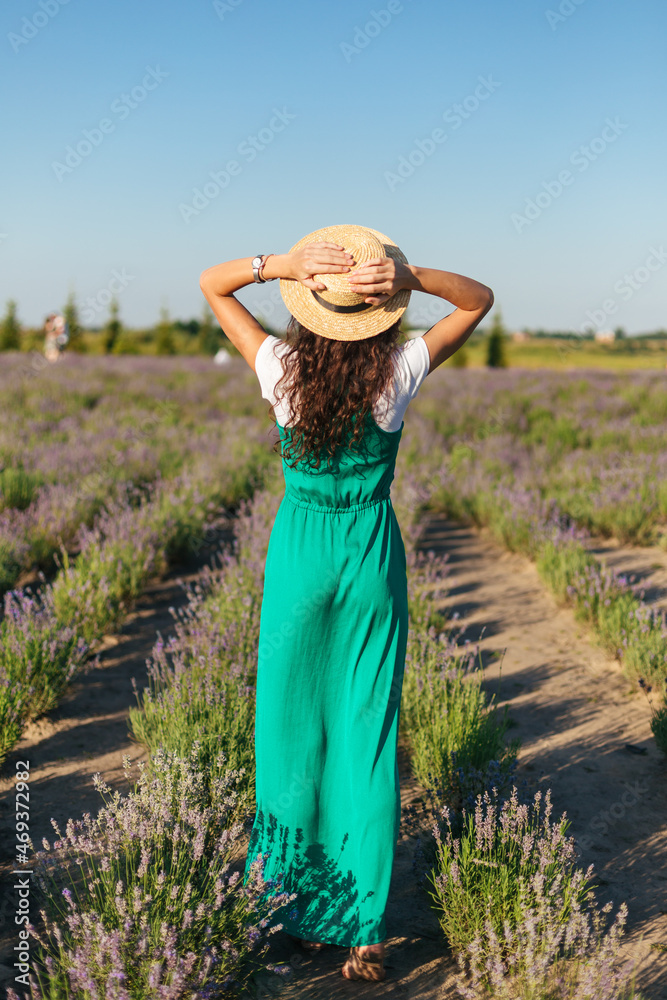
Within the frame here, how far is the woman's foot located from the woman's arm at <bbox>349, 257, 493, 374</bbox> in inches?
65.8

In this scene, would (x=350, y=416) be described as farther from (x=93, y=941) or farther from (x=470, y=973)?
(x=470, y=973)

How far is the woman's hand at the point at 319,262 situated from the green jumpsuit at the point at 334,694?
1.35 feet

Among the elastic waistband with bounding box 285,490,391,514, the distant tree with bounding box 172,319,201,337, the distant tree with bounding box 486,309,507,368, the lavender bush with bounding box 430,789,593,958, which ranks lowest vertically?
the lavender bush with bounding box 430,789,593,958

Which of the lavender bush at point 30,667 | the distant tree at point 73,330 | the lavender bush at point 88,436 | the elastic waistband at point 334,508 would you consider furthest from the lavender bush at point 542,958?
the distant tree at point 73,330

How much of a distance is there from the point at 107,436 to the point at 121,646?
4405 mm

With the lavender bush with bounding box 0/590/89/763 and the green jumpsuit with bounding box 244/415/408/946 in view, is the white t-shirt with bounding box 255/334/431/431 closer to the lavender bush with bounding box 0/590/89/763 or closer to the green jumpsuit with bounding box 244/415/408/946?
the green jumpsuit with bounding box 244/415/408/946

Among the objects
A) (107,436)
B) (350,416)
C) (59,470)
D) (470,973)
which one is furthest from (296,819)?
Answer: (107,436)

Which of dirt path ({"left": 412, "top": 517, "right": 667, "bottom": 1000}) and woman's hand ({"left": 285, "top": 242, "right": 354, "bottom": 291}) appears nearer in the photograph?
woman's hand ({"left": 285, "top": 242, "right": 354, "bottom": 291})

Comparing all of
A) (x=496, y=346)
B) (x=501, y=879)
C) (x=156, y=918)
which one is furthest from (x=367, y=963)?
(x=496, y=346)

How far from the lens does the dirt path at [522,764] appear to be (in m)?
2.18

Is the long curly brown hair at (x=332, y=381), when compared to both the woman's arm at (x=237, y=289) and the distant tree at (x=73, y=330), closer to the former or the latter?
the woman's arm at (x=237, y=289)

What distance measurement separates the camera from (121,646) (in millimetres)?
4484

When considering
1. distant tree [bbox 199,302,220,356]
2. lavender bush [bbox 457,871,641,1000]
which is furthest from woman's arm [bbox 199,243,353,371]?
distant tree [bbox 199,302,220,356]

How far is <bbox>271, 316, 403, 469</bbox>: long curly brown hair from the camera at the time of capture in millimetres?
1895
